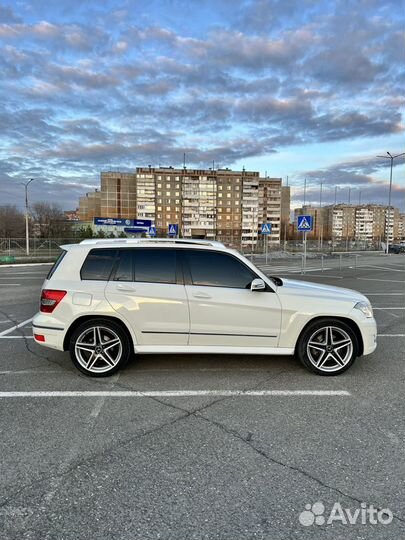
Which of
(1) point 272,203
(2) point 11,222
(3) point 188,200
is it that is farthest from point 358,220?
(2) point 11,222

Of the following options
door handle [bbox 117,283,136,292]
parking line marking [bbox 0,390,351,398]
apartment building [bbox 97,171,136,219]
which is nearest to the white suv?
door handle [bbox 117,283,136,292]

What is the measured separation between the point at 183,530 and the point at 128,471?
0.72 meters

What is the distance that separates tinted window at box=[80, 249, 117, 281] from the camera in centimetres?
489

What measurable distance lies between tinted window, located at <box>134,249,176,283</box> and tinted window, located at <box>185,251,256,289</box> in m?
0.23

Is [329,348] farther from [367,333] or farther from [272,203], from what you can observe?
[272,203]

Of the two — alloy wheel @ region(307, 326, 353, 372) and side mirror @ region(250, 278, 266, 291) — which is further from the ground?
side mirror @ region(250, 278, 266, 291)

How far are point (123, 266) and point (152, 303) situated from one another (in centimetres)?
63

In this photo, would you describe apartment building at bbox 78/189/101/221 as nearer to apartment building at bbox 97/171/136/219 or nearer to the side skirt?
apartment building at bbox 97/171/136/219

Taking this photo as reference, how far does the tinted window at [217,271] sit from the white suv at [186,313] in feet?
0.04

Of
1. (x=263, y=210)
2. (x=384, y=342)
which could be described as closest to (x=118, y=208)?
(x=263, y=210)

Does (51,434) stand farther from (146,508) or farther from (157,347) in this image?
(157,347)

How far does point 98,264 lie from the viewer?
494 centimetres

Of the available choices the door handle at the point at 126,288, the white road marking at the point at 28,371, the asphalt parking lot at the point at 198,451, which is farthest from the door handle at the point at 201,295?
the white road marking at the point at 28,371

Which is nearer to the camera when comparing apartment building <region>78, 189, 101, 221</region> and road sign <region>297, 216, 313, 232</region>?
road sign <region>297, 216, 313, 232</region>
